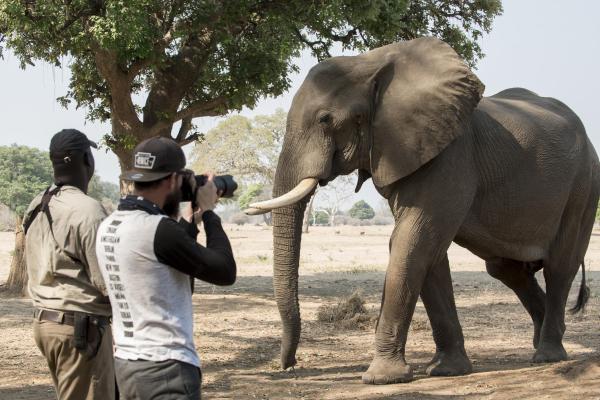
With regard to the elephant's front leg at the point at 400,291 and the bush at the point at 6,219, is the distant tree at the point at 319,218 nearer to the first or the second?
the bush at the point at 6,219

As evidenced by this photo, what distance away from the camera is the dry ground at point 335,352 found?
7961mm

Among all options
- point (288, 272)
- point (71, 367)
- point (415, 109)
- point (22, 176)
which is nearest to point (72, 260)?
point (71, 367)

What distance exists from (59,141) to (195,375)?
5.64 feet

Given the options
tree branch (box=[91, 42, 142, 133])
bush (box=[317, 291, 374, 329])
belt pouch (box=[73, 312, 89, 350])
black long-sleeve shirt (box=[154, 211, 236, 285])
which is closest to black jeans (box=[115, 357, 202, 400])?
black long-sleeve shirt (box=[154, 211, 236, 285])

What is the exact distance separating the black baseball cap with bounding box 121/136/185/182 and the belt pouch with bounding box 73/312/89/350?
3.76ft

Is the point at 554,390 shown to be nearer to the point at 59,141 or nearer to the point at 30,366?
the point at 59,141

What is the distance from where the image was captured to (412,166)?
8.34m

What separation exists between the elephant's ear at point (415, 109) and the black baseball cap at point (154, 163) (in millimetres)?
4364

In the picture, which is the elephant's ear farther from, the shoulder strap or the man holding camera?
the man holding camera

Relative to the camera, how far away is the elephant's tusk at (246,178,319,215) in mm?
8023

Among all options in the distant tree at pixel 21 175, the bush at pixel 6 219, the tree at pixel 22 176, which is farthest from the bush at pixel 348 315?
the distant tree at pixel 21 175

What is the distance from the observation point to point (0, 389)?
28.8 feet

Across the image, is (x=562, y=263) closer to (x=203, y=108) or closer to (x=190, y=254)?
(x=190, y=254)

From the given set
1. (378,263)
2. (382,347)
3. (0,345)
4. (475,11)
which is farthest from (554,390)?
(378,263)
